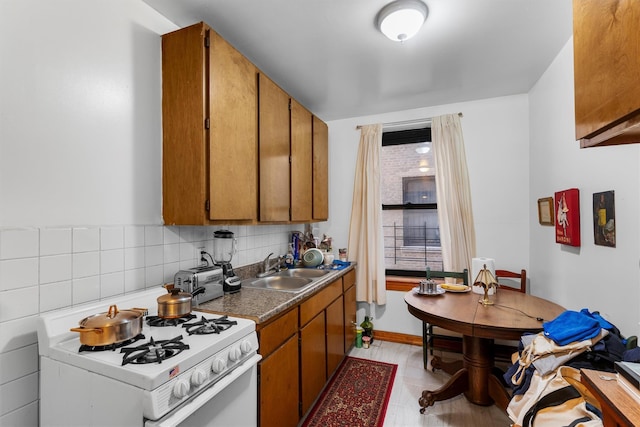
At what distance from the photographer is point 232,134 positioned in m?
1.74

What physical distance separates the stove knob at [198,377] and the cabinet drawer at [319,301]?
2.85 feet

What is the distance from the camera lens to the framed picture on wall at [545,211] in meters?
2.20

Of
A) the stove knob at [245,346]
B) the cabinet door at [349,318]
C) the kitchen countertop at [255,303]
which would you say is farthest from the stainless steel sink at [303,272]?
the stove knob at [245,346]

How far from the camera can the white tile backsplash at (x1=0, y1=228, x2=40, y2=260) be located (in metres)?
1.07

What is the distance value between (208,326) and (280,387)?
2.11ft

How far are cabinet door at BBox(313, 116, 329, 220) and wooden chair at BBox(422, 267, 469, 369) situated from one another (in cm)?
124

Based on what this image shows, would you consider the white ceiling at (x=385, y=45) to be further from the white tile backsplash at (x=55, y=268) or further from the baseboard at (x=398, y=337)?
the baseboard at (x=398, y=337)

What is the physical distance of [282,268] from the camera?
2766 millimetres

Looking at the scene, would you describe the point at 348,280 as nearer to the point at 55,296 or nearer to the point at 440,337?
the point at 440,337

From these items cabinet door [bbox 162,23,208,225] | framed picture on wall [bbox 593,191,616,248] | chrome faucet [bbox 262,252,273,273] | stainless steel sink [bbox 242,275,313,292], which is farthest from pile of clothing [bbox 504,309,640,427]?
chrome faucet [bbox 262,252,273,273]

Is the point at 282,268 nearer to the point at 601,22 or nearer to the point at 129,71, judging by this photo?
the point at 129,71

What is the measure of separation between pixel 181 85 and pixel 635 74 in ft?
5.96

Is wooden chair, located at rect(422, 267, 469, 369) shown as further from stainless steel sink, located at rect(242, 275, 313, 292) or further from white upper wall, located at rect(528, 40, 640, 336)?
stainless steel sink, located at rect(242, 275, 313, 292)

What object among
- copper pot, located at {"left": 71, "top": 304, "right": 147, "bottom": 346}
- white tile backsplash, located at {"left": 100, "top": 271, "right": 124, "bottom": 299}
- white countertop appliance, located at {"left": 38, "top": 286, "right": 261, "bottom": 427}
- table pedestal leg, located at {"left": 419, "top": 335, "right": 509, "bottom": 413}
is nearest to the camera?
white countertop appliance, located at {"left": 38, "top": 286, "right": 261, "bottom": 427}
